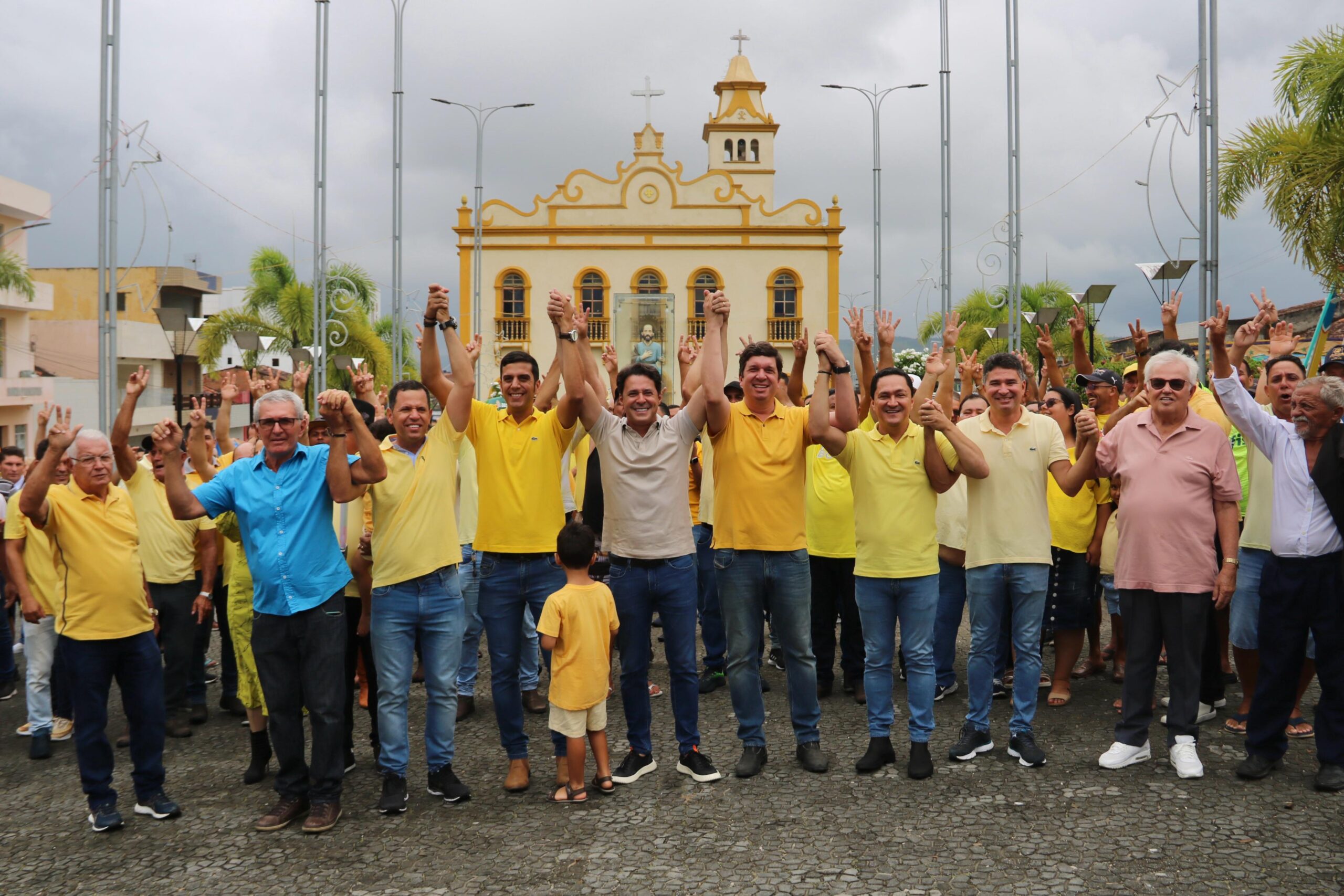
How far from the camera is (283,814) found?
4.76 meters

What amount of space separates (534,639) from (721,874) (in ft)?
9.79

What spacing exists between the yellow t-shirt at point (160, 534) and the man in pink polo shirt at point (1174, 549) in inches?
198

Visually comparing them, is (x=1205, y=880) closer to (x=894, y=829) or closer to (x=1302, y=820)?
(x=1302, y=820)

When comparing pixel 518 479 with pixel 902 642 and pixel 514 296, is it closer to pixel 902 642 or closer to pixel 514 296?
pixel 902 642

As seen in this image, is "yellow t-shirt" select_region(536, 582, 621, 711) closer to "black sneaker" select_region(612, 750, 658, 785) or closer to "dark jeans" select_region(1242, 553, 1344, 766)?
"black sneaker" select_region(612, 750, 658, 785)

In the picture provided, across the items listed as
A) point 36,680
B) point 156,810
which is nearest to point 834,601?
point 156,810

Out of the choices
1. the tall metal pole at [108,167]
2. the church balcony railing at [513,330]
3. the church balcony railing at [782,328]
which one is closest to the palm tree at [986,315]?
the church balcony railing at [782,328]

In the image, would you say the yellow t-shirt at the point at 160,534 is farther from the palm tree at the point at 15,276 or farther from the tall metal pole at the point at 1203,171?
the palm tree at the point at 15,276

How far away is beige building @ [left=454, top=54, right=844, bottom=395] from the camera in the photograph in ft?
146

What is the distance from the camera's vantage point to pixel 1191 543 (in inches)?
203

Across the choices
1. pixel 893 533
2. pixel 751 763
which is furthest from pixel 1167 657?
pixel 751 763

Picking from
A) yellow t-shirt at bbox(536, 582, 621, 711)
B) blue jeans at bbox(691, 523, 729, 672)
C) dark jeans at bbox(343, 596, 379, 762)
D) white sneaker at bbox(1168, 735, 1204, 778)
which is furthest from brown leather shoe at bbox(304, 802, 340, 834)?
white sneaker at bbox(1168, 735, 1204, 778)

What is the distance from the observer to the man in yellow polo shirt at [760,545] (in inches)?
208

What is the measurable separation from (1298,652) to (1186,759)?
0.75 meters
